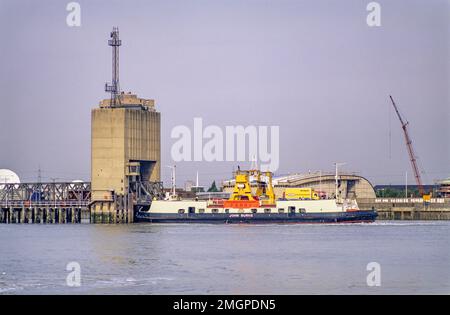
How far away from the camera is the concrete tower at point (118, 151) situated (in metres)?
103

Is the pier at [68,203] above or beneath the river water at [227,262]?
above

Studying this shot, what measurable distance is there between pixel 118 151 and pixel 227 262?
174ft

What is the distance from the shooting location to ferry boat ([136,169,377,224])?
99.0m

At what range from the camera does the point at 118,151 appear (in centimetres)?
10269

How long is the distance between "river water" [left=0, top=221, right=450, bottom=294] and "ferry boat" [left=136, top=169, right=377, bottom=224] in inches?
804

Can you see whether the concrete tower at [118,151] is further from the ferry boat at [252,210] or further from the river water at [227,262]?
the river water at [227,262]

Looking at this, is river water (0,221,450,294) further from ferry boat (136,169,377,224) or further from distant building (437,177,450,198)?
distant building (437,177,450,198)

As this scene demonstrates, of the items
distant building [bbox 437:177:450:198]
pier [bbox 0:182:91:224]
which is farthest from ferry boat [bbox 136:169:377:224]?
distant building [bbox 437:177:450:198]

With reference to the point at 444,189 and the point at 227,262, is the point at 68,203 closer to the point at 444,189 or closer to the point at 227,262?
the point at 444,189

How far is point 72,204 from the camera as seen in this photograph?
109812mm

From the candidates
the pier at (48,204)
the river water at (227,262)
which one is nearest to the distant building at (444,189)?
the pier at (48,204)

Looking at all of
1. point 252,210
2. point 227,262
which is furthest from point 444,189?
point 227,262

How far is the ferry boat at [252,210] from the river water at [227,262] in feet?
67.0
